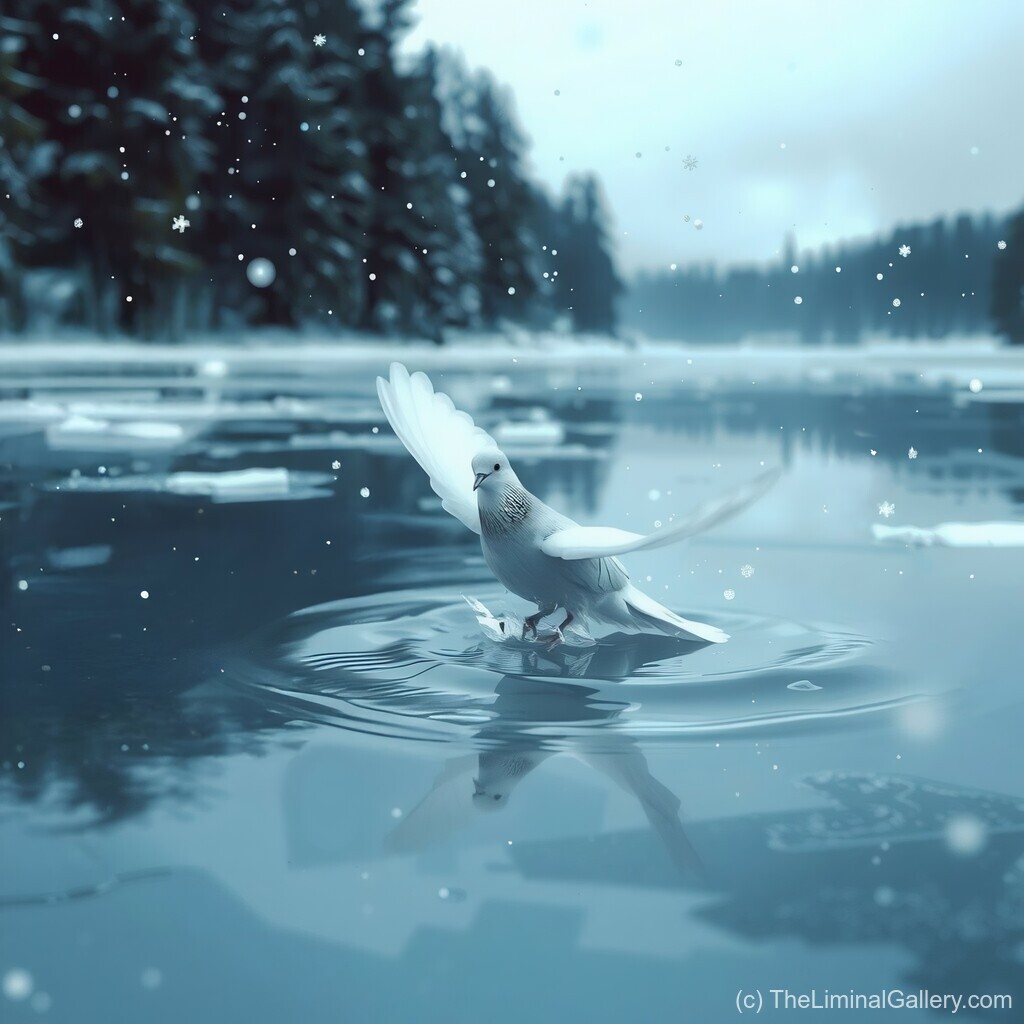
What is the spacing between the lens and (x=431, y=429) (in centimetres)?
564

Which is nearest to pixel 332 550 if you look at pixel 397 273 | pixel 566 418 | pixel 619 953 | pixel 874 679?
pixel 874 679

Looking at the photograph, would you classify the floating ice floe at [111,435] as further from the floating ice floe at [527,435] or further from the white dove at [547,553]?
the white dove at [547,553]

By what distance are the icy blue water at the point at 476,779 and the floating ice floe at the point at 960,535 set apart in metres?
0.11

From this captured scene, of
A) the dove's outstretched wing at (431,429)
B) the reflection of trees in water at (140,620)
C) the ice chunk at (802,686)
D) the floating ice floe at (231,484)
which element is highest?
the dove's outstretched wing at (431,429)

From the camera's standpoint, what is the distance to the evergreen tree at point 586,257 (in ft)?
206

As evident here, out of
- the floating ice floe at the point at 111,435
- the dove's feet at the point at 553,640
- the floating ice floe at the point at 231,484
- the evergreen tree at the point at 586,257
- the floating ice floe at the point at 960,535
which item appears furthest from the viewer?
the evergreen tree at the point at 586,257

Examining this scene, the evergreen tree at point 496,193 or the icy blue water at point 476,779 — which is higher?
the evergreen tree at point 496,193

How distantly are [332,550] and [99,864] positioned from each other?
4333 mm

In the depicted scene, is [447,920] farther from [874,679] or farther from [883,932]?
[874,679]

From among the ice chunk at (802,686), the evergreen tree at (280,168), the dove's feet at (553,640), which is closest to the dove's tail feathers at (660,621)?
the dove's feet at (553,640)

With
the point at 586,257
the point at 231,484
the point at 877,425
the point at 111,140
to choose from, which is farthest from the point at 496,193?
the point at 231,484

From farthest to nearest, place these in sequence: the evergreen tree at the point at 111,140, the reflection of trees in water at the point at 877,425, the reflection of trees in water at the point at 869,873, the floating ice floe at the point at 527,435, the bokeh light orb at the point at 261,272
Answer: the bokeh light orb at the point at 261,272 < the evergreen tree at the point at 111,140 < the floating ice floe at the point at 527,435 < the reflection of trees in water at the point at 877,425 < the reflection of trees in water at the point at 869,873

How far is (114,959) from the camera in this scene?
8.75 feet

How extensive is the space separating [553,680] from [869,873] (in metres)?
1.73
